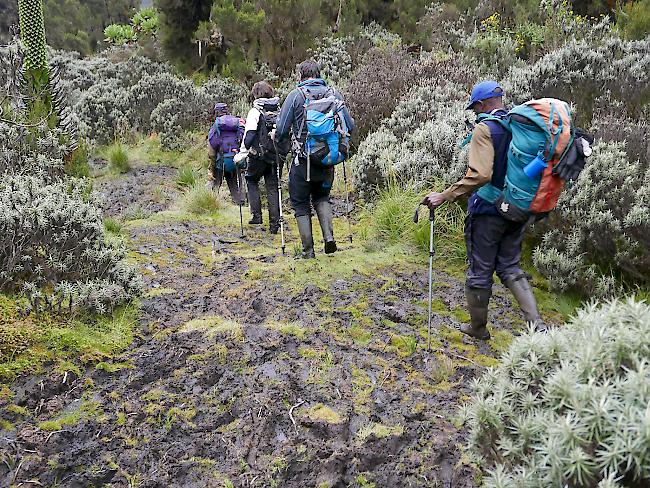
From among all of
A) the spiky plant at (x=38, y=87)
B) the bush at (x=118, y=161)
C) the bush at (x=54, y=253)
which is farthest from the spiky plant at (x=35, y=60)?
the bush at (x=118, y=161)

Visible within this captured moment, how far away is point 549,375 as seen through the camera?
2195 millimetres

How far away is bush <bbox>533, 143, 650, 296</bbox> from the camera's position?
17.0 feet

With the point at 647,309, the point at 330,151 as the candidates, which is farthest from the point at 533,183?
the point at 330,151

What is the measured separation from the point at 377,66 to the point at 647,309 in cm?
1053

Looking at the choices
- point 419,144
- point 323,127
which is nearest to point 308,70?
point 323,127

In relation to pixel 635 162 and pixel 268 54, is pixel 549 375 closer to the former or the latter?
pixel 635 162

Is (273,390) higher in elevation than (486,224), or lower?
lower

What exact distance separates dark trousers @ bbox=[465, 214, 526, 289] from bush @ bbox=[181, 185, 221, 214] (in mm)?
5592

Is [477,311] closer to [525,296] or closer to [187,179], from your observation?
[525,296]

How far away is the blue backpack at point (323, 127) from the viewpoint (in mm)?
5812

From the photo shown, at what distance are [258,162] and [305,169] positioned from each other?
2178mm

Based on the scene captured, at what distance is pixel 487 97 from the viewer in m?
4.29

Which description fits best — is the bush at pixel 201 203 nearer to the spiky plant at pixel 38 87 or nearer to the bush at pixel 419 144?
the spiky plant at pixel 38 87

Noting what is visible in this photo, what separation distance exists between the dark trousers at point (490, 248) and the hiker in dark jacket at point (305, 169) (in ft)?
6.73
